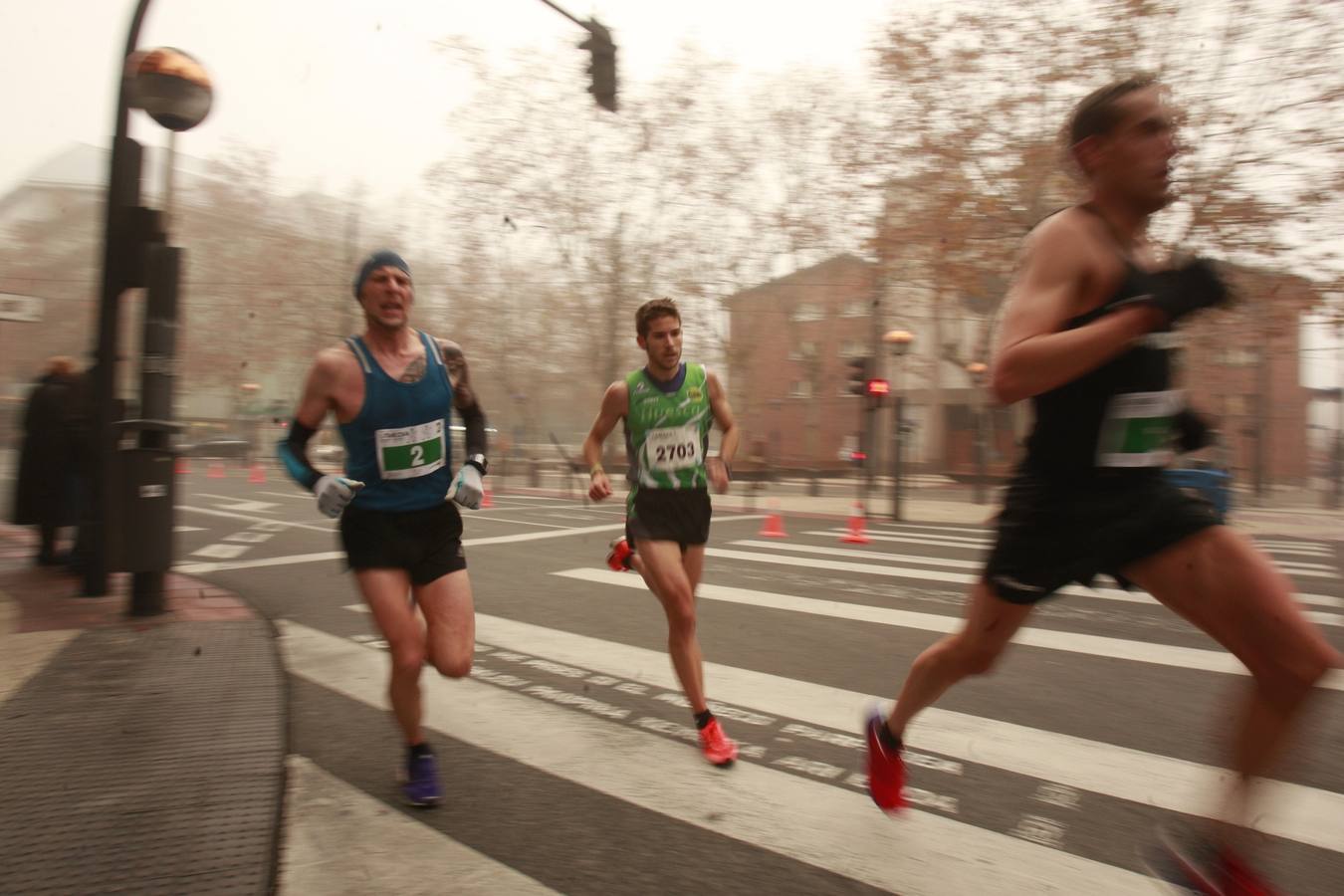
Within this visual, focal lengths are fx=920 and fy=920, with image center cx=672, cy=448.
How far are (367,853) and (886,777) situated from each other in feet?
5.05

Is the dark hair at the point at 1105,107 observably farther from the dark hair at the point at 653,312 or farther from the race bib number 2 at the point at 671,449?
the race bib number 2 at the point at 671,449

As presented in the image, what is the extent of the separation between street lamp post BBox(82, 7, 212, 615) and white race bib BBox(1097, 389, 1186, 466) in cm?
559

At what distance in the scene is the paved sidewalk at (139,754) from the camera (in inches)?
98.9

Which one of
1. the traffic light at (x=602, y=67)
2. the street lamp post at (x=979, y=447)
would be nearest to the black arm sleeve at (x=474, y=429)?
the traffic light at (x=602, y=67)

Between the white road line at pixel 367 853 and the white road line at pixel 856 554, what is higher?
the white road line at pixel 856 554

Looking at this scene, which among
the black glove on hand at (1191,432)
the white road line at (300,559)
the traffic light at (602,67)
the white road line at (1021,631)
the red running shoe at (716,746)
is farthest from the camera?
the traffic light at (602,67)

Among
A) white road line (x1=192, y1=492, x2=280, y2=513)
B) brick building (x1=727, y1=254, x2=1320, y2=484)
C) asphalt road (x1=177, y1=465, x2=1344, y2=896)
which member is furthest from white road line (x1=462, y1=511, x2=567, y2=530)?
brick building (x1=727, y1=254, x2=1320, y2=484)

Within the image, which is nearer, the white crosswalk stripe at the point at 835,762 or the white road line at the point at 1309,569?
the white crosswalk stripe at the point at 835,762

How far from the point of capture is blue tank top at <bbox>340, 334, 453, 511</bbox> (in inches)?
125

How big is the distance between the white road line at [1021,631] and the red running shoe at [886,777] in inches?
65.6

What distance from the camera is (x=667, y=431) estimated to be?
376cm

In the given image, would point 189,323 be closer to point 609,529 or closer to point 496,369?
point 496,369

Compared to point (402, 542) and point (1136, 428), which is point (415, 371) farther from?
point (1136, 428)

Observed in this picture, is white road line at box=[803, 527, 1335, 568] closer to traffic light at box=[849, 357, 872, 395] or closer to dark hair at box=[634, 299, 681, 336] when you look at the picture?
traffic light at box=[849, 357, 872, 395]
